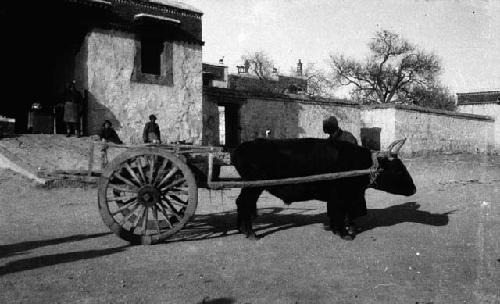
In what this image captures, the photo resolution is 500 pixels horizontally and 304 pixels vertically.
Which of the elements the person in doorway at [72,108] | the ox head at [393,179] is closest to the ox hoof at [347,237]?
the ox head at [393,179]

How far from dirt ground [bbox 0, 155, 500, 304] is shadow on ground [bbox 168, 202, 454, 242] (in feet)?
0.05

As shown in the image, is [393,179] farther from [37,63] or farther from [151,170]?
[37,63]

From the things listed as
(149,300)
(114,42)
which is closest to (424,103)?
(114,42)

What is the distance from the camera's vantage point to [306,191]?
5805 mm

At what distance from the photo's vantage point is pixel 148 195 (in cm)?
509

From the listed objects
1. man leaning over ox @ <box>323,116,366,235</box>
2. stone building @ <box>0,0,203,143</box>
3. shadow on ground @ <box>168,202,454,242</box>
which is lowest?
shadow on ground @ <box>168,202,454,242</box>

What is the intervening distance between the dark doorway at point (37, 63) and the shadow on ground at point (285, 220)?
29.8ft

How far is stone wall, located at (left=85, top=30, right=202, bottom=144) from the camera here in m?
14.2

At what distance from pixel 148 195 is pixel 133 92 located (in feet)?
34.7

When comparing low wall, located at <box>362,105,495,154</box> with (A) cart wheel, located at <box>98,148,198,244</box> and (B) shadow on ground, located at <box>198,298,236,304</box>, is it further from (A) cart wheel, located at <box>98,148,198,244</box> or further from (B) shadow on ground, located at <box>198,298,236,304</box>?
(B) shadow on ground, located at <box>198,298,236,304</box>

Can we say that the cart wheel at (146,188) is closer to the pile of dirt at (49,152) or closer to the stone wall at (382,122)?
the pile of dirt at (49,152)

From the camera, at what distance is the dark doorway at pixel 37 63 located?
14523 mm

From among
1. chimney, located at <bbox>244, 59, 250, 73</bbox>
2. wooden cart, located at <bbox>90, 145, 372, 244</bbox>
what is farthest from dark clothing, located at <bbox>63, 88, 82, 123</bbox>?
chimney, located at <bbox>244, 59, 250, 73</bbox>

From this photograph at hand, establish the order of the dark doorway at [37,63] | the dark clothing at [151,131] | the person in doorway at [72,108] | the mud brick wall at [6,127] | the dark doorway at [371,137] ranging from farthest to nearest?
the dark doorway at [371,137] → the dark doorway at [37,63] → the person in doorway at [72,108] → the dark clothing at [151,131] → the mud brick wall at [6,127]
